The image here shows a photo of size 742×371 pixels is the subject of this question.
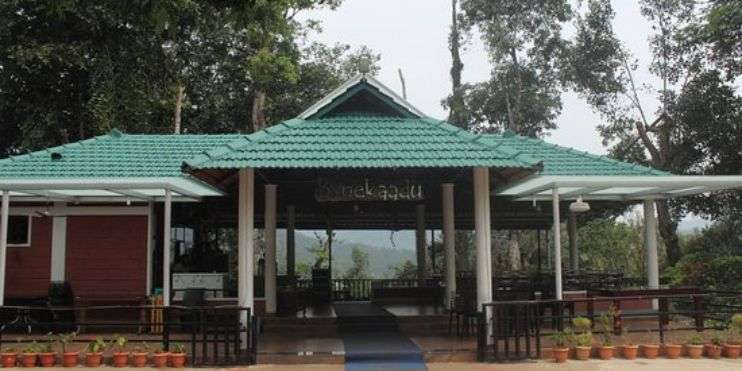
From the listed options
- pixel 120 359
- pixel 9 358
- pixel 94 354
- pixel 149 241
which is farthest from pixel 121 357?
pixel 149 241

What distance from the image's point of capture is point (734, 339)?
1003 cm

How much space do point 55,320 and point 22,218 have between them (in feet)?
7.85

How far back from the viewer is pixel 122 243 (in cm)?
1376

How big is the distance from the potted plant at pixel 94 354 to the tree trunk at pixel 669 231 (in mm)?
18393

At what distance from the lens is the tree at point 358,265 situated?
91.8ft

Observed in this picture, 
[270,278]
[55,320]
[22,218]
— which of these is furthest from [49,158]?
[270,278]

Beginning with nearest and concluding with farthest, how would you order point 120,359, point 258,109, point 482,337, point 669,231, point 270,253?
point 120,359, point 482,337, point 270,253, point 669,231, point 258,109

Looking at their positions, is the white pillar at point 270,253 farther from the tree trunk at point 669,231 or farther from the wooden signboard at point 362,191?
the tree trunk at point 669,231

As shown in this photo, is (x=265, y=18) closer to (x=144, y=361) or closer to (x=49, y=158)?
(x=144, y=361)

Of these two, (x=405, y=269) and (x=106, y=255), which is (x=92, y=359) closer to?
(x=106, y=255)

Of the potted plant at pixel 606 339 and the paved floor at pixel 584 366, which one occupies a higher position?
the potted plant at pixel 606 339

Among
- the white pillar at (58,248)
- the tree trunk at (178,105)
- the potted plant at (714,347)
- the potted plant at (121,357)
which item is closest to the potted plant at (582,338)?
the potted plant at (714,347)

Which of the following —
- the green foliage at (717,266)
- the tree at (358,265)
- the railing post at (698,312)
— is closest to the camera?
the railing post at (698,312)

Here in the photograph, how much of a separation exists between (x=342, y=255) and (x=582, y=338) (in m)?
28.4
